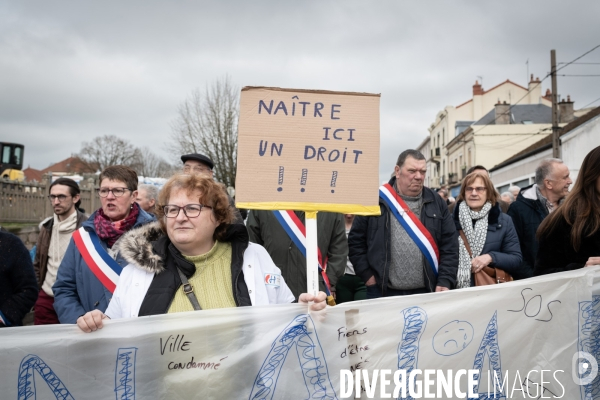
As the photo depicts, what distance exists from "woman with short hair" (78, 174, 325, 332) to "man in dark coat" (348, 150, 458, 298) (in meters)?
1.41

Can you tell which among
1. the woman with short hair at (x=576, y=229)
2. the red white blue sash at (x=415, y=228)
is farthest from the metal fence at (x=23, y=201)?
the woman with short hair at (x=576, y=229)

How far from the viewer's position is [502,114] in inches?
1569

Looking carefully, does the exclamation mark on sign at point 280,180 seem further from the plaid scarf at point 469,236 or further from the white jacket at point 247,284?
the plaid scarf at point 469,236

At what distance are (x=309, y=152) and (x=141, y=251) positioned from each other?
0.94 m

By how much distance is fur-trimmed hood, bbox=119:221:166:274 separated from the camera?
93.0 inches

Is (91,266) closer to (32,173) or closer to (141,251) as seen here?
(141,251)

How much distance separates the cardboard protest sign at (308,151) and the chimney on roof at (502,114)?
40524 mm

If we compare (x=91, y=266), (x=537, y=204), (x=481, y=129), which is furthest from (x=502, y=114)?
(x=91, y=266)

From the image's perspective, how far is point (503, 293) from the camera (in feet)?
8.50

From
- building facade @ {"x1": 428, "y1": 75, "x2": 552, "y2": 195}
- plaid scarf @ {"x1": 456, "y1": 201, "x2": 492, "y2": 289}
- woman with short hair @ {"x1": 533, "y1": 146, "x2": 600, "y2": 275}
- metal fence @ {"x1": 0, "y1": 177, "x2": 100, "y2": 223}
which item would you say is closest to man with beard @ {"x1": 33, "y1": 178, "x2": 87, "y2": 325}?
plaid scarf @ {"x1": 456, "y1": 201, "x2": 492, "y2": 289}

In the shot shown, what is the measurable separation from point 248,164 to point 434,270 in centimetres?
197

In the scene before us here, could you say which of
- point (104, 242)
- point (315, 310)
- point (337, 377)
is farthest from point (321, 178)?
point (104, 242)

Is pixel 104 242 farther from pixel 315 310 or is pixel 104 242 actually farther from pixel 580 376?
pixel 580 376

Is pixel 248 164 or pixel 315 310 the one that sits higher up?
pixel 248 164
